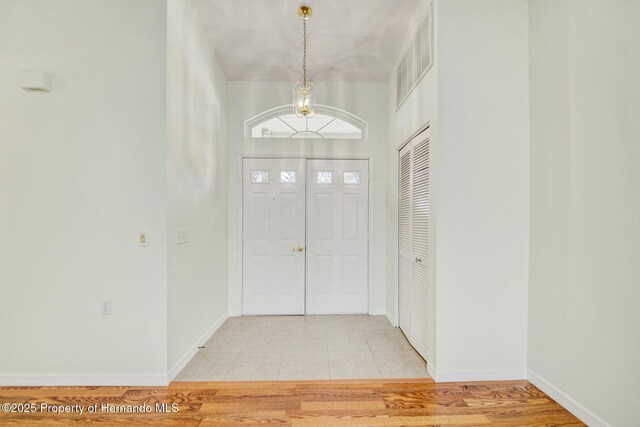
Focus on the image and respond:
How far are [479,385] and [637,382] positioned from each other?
0.99 meters

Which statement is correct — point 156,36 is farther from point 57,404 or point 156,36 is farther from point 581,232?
point 581,232

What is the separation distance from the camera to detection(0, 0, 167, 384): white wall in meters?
2.46

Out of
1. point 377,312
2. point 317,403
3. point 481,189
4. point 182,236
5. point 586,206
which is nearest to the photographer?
point 586,206

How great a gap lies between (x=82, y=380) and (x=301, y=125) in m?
3.45

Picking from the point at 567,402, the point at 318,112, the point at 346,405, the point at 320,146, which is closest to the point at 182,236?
the point at 346,405

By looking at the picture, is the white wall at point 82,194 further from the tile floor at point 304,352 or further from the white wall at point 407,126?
the white wall at point 407,126

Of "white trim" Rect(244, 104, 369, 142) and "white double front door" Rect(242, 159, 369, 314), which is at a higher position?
"white trim" Rect(244, 104, 369, 142)

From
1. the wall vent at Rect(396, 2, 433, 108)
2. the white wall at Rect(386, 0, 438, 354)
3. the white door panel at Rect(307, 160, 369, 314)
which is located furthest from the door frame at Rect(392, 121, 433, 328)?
the wall vent at Rect(396, 2, 433, 108)

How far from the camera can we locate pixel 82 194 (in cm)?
246

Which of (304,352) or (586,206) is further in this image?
(304,352)

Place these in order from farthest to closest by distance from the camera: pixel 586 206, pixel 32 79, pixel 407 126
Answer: pixel 407 126 → pixel 32 79 → pixel 586 206

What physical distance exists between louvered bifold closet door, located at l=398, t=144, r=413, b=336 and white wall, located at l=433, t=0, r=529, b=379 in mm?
825

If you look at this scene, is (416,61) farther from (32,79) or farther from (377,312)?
(32,79)

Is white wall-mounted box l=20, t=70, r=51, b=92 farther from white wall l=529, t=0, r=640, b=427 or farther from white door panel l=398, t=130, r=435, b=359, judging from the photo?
white wall l=529, t=0, r=640, b=427
